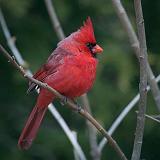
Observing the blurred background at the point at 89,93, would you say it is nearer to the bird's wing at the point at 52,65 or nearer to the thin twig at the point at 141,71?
the bird's wing at the point at 52,65

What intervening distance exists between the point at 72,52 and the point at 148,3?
265cm

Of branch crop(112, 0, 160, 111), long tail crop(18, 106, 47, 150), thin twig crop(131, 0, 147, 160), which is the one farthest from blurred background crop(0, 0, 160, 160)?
thin twig crop(131, 0, 147, 160)

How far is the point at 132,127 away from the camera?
19.2 feet

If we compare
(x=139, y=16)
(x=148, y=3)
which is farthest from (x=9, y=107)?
(x=139, y=16)

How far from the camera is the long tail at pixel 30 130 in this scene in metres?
3.40

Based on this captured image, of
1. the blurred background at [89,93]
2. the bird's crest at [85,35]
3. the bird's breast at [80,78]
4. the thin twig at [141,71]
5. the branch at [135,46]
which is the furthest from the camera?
the blurred background at [89,93]

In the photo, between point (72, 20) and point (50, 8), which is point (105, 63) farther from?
point (50, 8)

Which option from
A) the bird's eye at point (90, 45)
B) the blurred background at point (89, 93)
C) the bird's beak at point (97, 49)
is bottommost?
the blurred background at point (89, 93)

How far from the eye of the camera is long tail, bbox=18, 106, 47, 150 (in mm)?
3398

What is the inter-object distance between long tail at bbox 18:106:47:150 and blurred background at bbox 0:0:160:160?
1.86 metres

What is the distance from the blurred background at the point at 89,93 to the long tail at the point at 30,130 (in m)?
1.86

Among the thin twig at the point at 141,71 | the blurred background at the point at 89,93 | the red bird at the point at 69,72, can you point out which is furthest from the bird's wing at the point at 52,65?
the blurred background at the point at 89,93

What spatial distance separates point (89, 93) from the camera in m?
5.72

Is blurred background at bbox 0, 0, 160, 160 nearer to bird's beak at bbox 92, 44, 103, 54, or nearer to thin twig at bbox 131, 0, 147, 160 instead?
bird's beak at bbox 92, 44, 103, 54
